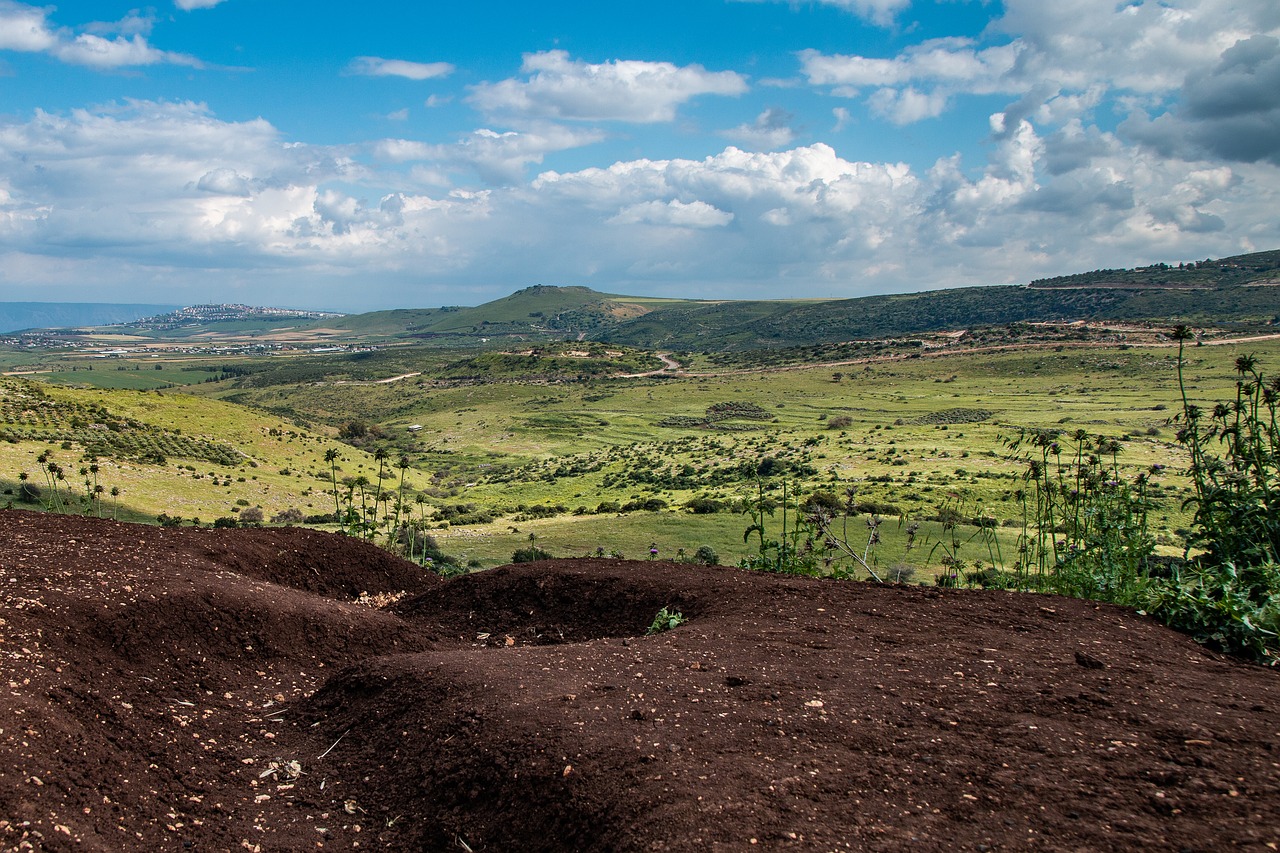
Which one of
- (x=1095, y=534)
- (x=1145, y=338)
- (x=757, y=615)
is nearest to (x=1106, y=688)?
(x=757, y=615)

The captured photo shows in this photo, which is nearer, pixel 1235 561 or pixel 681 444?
pixel 1235 561

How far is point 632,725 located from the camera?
18.9ft

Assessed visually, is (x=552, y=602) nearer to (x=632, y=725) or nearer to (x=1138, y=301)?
(x=632, y=725)

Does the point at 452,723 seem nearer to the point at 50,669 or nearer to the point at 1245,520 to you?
the point at 50,669

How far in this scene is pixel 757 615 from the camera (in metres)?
8.50

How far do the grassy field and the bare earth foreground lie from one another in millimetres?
6030

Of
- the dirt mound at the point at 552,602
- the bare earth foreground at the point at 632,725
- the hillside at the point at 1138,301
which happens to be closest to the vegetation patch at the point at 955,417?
the dirt mound at the point at 552,602

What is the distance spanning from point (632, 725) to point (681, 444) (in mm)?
60729

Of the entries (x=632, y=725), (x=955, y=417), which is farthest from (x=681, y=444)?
(x=632, y=725)

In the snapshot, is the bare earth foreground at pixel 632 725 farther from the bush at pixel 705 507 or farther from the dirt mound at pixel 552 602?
the bush at pixel 705 507

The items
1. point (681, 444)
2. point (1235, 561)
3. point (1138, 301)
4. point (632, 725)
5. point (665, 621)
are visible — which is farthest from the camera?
point (1138, 301)

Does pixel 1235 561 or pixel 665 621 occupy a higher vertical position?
pixel 1235 561

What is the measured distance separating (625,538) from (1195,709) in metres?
22.3

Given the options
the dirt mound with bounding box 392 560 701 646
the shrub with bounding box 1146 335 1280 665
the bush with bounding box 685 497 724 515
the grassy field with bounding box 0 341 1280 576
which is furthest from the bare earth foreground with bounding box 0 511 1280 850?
the bush with bounding box 685 497 724 515
